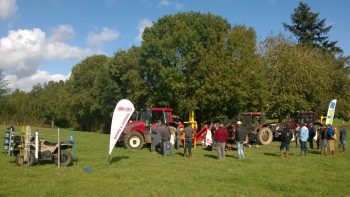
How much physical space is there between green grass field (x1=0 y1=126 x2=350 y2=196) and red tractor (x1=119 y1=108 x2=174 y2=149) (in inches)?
128

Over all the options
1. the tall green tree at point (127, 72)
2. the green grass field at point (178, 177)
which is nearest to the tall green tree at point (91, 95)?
the tall green tree at point (127, 72)

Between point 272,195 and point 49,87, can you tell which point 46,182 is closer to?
point 272,195

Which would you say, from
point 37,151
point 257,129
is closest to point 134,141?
point 37,151

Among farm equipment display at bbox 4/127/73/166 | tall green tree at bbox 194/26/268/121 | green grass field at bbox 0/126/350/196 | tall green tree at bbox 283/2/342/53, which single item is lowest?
green grass field at bbox 0/126/350/196

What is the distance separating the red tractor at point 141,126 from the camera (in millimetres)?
22219

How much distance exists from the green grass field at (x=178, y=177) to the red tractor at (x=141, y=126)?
3.26 metres

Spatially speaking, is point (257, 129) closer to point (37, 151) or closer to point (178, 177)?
point (178, 177)

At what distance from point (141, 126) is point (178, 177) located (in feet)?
31.9

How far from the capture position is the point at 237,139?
18.8 meters

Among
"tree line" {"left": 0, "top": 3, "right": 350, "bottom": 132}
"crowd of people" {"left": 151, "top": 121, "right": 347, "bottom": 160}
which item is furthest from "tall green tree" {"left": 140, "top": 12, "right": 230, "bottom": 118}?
"crowd of people" {"left": 151, "top": 121, "right": 347, "bottom": 160}

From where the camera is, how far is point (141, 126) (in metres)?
22.7

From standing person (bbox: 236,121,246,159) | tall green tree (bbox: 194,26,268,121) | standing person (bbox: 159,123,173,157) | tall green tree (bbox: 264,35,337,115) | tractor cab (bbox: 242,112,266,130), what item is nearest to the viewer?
standing person (bbox: 236,121,246,159)

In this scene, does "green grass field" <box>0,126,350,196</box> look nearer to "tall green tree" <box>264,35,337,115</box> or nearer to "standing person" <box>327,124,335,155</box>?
"standing person" <box>327,124,335,155</box>

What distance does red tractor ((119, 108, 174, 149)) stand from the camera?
72.9 feet
